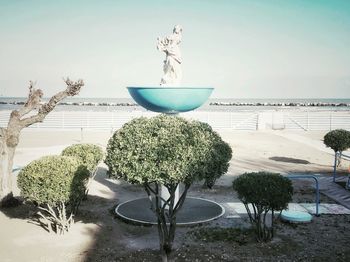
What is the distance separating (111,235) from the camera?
762 cm

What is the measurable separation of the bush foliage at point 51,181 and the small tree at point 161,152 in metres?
2.04

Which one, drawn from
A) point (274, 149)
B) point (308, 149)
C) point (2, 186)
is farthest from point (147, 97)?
point (308, 149)

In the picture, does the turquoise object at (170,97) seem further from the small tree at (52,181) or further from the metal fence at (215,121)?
the metal fence at (215,121)

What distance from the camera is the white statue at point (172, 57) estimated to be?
351 inches

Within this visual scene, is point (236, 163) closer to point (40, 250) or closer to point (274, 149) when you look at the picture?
point (274, 149)

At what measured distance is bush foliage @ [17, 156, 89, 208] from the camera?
688 centimetres

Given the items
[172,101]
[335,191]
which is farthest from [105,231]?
[335,191]

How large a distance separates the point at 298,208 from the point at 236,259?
4.00 meters

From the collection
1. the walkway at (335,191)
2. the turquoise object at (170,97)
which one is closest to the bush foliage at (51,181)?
the turquoise object at (170,97)

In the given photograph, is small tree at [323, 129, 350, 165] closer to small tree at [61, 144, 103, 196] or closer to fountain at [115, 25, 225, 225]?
fountain at [115, 25, 225, 225]

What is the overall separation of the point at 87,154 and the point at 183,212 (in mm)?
3205

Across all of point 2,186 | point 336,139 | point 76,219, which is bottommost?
point 76,219

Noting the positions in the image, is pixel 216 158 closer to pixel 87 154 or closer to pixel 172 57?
pixel 172 57

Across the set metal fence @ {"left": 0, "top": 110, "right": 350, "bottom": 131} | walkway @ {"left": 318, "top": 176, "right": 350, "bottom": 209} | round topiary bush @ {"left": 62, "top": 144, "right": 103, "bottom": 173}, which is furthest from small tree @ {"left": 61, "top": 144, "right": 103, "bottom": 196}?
metal fence @ {"left": 0, "top": 110, "right": 350, "bottom": 131}
